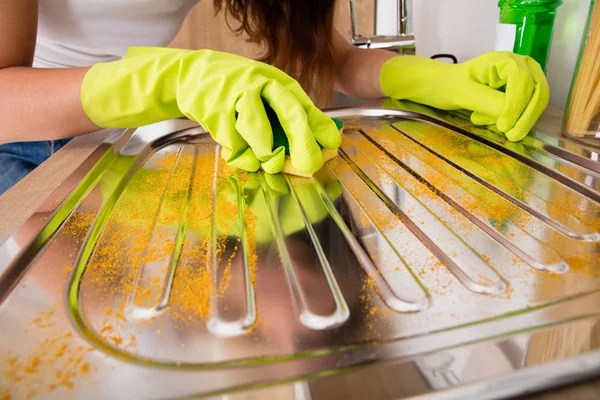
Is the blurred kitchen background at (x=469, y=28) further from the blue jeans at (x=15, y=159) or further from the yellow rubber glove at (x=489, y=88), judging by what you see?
the blue jeans at (x=15, y=159)

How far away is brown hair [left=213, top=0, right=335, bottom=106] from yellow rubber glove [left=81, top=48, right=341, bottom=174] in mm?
→ 372

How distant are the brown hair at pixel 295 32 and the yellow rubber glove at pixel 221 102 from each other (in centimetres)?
37

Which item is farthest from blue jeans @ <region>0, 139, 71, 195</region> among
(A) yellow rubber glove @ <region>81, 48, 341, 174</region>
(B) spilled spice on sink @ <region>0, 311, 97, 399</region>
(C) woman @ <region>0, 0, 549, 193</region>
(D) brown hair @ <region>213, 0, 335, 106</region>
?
(B) spilled spice on sink @ <region>0, 311, 97, 399</region>

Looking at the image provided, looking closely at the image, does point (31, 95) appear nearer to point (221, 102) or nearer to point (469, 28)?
point (221, 102)

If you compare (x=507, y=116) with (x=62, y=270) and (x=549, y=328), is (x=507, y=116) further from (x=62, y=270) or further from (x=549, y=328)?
(x=62, y=270)

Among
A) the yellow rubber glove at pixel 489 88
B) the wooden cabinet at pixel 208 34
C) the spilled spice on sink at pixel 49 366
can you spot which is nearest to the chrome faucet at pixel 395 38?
the yellow rubber glove at pixel 489 88

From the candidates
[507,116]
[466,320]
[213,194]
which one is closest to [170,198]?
[213,194]

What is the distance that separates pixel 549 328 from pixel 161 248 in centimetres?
34

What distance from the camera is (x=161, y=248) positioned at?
1.46 feet

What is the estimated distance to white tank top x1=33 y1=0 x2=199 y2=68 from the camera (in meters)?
0.95

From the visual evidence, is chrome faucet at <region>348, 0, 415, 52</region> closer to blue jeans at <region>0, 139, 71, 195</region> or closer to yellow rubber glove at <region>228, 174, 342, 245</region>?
yellow rubber glove at <region>228, 174, 342, 245</region>

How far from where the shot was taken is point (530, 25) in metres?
0.82

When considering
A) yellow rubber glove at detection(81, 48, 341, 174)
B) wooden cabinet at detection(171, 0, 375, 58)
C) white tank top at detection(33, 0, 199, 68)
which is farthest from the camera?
wooden cabinet at detection(171, 0, 375, 58)

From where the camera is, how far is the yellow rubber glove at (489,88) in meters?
0.69
